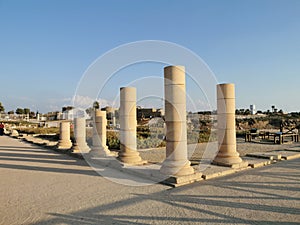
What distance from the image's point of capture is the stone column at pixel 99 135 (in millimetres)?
12164

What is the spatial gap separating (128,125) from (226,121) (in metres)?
4.02

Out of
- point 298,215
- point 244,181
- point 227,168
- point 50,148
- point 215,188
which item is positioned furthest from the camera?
point 50,148

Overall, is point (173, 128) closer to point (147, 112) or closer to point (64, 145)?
point (64, 145)

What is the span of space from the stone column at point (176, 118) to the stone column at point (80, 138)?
24.3 feet

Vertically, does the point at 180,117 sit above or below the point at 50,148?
above

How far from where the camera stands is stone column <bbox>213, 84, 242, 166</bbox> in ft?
31.3

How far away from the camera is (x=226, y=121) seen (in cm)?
969

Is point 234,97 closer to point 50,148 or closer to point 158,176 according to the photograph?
point 158,176

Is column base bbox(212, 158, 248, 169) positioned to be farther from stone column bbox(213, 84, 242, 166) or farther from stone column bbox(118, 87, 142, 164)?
stone column bbox(118, 87, 142, 164)

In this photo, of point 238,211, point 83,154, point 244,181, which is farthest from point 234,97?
point 83,154

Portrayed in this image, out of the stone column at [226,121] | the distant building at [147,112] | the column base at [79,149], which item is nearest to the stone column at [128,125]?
the stone column at [226,121]

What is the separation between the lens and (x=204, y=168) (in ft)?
29.3

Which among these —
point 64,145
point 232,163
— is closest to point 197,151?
point 232,163

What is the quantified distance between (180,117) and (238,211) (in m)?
3.40
